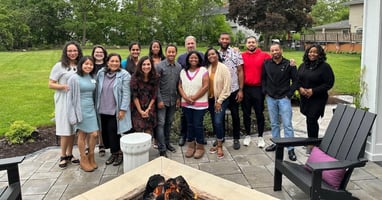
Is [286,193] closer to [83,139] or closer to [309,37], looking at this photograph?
[83,139]

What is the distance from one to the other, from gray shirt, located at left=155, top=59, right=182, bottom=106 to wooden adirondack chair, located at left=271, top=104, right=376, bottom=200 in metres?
1.59

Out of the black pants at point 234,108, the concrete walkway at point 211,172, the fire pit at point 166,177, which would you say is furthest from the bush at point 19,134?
the black pants at point 234,108

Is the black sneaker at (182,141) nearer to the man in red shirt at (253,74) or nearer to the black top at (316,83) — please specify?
the man in red shirt at (253,74)

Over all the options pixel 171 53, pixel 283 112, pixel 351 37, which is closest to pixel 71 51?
pixel 171 53

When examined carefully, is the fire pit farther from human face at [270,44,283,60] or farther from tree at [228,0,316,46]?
tree at [228,0,316,46]

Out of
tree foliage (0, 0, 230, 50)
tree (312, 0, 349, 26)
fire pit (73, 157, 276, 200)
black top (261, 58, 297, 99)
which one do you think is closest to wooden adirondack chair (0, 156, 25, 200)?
fire pit (73, 157, 276, 200)

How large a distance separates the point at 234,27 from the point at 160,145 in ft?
133

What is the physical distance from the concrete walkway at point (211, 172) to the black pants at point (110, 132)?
0.26 meters

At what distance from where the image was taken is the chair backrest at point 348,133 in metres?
2.86

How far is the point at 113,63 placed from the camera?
3.76 m

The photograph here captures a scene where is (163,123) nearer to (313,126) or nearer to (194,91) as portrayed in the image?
(194,91)

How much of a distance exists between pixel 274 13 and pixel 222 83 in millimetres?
25326

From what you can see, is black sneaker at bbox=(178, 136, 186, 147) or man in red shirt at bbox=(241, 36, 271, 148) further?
black sneaker at bbox=(178, 136, 186, 147)

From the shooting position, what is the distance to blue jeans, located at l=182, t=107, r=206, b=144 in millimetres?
4156
